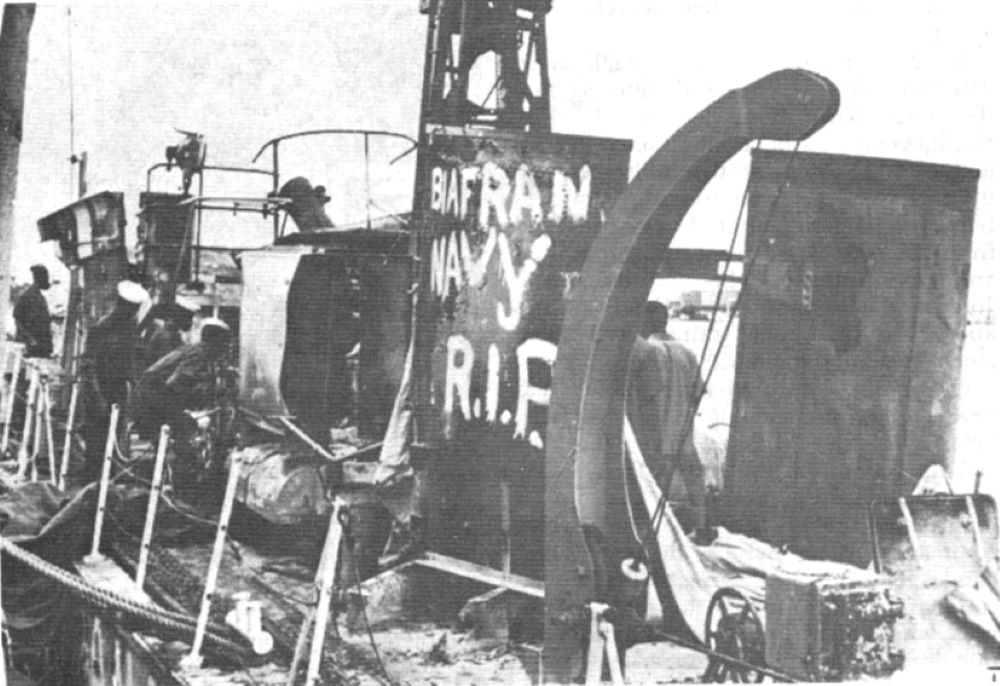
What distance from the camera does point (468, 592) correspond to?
3424 mm

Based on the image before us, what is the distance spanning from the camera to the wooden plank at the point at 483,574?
10.7 feet

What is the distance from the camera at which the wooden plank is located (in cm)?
326

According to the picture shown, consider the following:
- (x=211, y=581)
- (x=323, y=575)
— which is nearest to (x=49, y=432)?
(x=211, y=581)

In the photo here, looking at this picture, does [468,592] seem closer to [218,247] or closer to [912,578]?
[912,578]

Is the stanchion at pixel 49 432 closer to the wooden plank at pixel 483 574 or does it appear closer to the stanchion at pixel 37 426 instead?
the stanchion at pixel 37 426

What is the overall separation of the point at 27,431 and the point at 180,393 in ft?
1.76

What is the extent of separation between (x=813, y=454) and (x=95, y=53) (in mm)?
2376

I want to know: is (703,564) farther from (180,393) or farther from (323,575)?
(180,393)

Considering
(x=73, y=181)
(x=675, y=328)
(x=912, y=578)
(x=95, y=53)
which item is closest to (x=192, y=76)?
(x=95, y=53)

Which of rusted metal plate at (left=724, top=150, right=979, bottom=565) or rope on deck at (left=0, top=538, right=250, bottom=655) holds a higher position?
rusted metal plate at (left=724, top=150, right=979, bottom=565)

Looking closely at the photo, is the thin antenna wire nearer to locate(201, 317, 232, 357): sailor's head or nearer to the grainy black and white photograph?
the grainy black and white photograph

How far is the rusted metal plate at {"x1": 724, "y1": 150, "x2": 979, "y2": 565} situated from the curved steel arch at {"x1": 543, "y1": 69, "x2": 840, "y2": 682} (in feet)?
0.87

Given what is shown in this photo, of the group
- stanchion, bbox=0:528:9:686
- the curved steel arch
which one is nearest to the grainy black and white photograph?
the curved steel arch

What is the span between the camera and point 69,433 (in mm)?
4051
